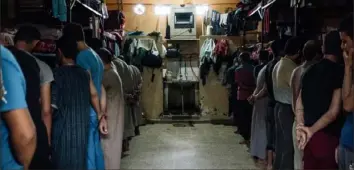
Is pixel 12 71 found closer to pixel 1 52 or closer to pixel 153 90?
pixel 1 52

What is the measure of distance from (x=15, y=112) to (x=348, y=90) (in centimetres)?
219

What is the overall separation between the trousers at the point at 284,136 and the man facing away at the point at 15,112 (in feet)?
11.3

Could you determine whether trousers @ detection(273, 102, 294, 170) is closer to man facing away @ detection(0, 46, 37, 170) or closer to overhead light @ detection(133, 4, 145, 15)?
man facing away @ detection(0, 46, 37, 170)

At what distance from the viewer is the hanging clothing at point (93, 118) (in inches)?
174

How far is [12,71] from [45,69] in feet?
5.12

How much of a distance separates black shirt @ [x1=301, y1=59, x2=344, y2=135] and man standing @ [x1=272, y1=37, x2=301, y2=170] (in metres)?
1.39

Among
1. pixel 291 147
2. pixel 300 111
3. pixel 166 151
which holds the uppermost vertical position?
pixel 300 111

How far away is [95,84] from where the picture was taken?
4828 millimetres

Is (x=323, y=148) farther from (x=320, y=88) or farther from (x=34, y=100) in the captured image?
(x=34, y=100)

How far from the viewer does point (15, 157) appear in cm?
239

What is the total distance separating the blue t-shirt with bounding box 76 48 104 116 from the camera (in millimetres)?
4709

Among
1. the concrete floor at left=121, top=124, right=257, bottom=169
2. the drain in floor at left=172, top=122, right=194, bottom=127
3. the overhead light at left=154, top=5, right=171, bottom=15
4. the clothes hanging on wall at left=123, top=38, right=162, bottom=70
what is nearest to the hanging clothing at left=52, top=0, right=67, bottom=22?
the concrete floor at left=121, top=124, right=257, bottom=169

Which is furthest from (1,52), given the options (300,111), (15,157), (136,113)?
(136,113)

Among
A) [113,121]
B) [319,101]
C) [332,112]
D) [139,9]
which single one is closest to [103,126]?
[113,121]
